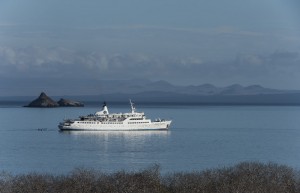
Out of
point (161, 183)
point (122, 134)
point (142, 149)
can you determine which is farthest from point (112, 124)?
point (161, 183)

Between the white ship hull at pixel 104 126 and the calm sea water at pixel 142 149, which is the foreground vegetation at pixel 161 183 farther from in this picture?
the white ship hull at pixel 104 126

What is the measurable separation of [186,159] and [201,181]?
16023mm

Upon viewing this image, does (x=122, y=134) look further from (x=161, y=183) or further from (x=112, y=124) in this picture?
(x=161, y=183)

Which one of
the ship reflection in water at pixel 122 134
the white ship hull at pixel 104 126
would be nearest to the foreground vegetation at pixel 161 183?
the ship reflection in water at pixel 122 134

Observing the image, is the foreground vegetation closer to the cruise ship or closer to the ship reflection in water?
the ship reflection in water

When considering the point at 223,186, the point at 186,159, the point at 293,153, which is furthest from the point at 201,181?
the point at 293,153

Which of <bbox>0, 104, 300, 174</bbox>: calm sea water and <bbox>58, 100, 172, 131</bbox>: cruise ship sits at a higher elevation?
<bbox>58, 100, 172, 131</bbox>: cruise ship

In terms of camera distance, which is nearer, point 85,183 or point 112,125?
point 85,183

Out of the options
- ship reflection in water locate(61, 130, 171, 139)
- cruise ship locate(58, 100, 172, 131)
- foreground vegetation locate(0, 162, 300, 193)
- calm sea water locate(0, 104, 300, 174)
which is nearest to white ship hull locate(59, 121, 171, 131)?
cruise ship locate(58, 100, 172, 131)

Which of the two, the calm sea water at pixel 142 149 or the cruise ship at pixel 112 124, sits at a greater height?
the cruise ship at pixel 112 124

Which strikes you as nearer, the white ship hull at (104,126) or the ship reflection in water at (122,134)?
the ship reflection in water at (122,134)

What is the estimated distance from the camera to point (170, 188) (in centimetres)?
1991

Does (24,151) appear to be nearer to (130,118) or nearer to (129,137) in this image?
(129,137)

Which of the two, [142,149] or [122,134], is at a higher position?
[122,134]
